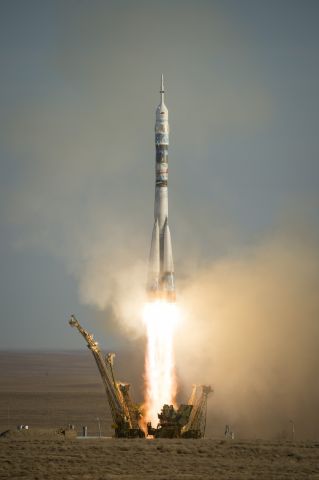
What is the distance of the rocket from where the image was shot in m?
71.1

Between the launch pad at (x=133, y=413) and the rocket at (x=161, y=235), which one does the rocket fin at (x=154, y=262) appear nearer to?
the rocket at (x=161, y=235)

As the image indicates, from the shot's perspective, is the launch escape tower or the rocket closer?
the launch escape tower

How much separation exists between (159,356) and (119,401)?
21.1ft

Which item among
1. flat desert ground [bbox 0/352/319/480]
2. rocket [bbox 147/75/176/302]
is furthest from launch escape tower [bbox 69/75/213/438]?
flat desert ground [bbox 0/352/319/480]

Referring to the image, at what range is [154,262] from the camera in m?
71.7

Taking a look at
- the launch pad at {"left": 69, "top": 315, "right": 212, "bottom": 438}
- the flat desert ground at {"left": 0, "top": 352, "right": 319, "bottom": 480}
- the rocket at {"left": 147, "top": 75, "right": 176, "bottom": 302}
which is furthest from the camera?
the rocket at {"left": 147, "top": 75, "right": 176, "bottom": 302}

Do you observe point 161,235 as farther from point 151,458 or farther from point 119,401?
point 151,458

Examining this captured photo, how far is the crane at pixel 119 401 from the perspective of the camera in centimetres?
6594

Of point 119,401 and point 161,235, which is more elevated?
point 161,235

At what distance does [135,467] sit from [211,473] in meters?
3.81

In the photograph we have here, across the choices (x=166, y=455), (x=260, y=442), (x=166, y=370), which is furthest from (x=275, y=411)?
(x=166, y=455)

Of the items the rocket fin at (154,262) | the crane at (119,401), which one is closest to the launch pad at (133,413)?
the crane at (119,401)

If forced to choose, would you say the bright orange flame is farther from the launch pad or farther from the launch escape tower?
the launch pad

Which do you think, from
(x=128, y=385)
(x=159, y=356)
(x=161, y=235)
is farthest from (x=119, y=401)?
(x=161, y=235)
